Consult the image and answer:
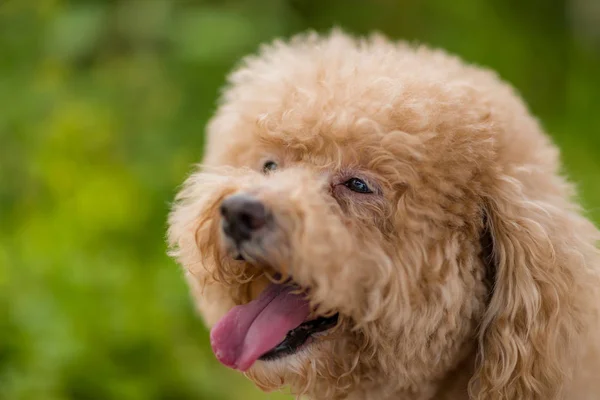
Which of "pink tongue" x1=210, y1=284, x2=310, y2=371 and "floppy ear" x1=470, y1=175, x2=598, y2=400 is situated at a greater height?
"floppy ear" x1=470, y1=175, x2=598, y2=400

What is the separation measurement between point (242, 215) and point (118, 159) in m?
2.16

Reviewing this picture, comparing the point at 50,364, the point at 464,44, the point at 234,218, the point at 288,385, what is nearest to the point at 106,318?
the point at 50,364

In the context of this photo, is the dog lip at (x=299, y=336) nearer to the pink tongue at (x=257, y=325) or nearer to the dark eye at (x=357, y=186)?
the pink tongue at (x=257, y=325)

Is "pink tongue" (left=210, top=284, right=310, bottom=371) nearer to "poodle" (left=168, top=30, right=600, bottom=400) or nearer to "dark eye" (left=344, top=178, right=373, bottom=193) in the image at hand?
"poodle" (left=168, top=30, right=600, bottom=400)

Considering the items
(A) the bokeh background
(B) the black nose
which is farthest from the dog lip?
(A) the bokeh background

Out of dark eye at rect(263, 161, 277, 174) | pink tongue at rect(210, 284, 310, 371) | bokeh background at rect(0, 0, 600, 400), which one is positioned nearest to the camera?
pink tongue at rect(210, 284, 310, 371)

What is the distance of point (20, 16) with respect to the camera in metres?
3.76

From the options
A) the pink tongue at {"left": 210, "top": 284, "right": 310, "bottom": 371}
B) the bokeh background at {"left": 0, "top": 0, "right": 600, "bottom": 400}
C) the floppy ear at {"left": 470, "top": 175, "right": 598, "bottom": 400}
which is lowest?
the bokeh background at {"left": 0, "top": 0, "right": 600, "bottom": 400}

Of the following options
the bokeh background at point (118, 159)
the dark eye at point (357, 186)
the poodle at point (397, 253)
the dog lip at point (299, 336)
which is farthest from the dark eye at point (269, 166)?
the bokeh background at point (118, 159)

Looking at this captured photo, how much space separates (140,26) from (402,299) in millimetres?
2815

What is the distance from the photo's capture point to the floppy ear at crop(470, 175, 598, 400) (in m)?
1.68

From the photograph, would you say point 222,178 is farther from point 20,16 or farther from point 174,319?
point 20,16

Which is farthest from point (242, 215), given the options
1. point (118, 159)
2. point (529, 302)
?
point (118, 159)

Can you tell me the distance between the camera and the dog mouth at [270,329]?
1.73m
